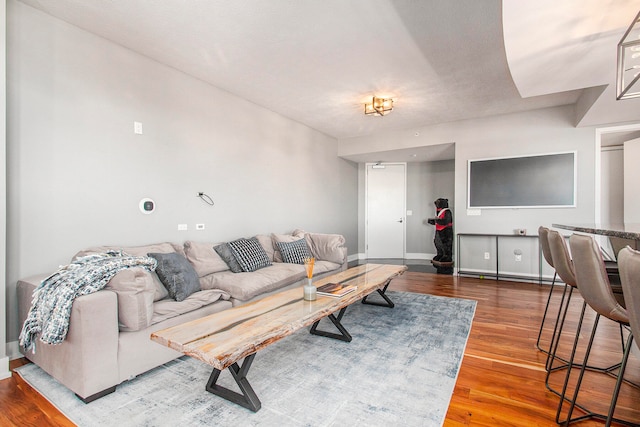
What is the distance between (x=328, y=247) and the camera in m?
4.61

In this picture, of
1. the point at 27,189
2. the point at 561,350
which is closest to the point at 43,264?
the point at 27,189

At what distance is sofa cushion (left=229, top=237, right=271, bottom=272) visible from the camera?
3.54m

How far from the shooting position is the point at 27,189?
7.91ft

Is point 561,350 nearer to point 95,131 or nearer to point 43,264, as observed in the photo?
point 43,264

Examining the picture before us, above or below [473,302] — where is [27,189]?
above

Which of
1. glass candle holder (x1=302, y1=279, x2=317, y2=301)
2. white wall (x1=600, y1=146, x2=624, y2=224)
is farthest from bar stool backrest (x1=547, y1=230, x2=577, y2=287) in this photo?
white wall (x1=600, y1=146, x2=624, y2=224)

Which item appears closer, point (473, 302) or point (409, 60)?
point (409, 60)

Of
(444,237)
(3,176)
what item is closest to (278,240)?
(3,176)

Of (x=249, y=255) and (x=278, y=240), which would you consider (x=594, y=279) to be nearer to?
(x=249, y=255)

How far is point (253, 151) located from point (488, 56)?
10.0 feet

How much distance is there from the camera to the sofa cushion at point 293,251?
166 inches

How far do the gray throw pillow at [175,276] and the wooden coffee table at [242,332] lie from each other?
0.72 m

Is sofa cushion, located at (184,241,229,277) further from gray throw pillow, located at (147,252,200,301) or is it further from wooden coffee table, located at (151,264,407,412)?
wooden coffee table, located at (151,264,407,412)

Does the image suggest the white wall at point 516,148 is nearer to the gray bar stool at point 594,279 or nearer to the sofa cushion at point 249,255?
the sofa cushion at point 249,255
